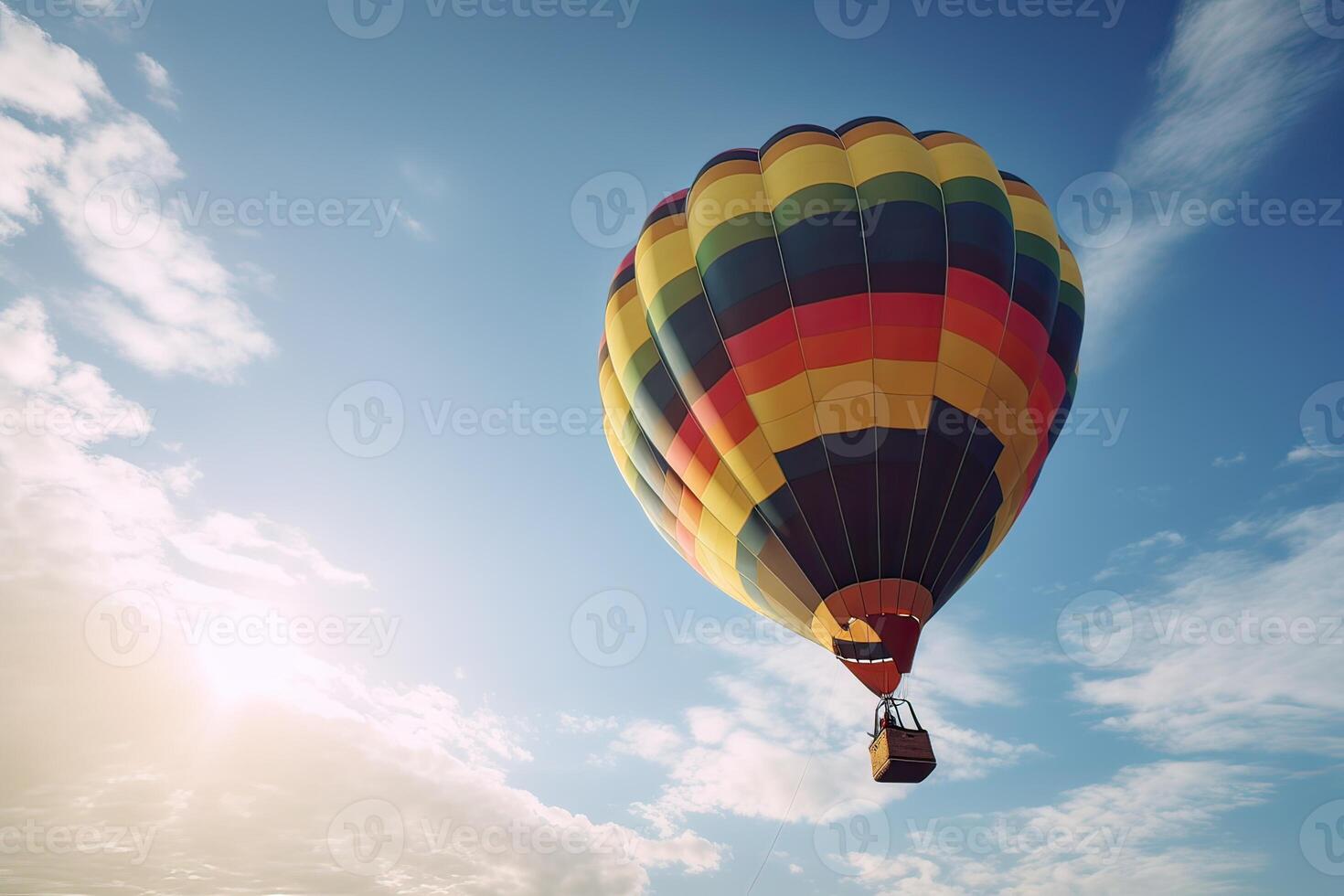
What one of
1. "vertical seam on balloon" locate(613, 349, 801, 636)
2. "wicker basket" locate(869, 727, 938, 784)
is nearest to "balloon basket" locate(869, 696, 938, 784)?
"wicker basket" locate(869, 727, 938, 784)

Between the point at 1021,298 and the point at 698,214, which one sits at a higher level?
the point at 698,214

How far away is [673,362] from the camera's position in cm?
1233

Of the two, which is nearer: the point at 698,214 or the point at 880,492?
the point at 880,492

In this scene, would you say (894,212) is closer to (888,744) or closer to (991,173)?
(991,173)

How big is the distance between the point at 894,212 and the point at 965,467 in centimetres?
392

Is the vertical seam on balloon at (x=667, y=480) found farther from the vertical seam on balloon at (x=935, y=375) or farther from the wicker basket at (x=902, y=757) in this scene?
the wicker basket at (x=902, y=757)

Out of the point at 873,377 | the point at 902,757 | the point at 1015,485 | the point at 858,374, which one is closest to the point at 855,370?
the point at 858,374

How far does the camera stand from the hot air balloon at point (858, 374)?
10867mm

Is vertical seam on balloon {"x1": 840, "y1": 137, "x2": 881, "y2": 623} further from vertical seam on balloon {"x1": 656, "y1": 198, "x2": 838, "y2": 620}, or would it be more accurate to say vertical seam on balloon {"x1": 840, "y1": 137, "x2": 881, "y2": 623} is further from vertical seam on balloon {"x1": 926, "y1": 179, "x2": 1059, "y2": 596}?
vertical seam on balloon {"x1": 926, "y1": 179, "x2": 1059, "y2": 596}

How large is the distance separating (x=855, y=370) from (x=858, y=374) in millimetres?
66

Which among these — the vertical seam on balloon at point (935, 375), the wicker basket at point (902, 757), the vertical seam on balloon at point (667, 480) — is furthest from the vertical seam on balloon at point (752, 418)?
the wicker basket at point (902, 757)

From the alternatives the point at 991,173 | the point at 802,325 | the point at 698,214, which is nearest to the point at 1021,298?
the point at 991,173

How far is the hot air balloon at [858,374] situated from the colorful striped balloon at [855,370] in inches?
1.2

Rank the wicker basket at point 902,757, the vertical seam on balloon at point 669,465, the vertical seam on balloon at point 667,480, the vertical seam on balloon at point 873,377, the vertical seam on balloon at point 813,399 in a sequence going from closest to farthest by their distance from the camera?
the wicker basket at point 902,757, the vertical seam on balloon at point 873,377, the vertical seam on balloon at point 813,399, the vertical seam on balloon at point 669,465, the vertical seam on balloon at point 667,480
